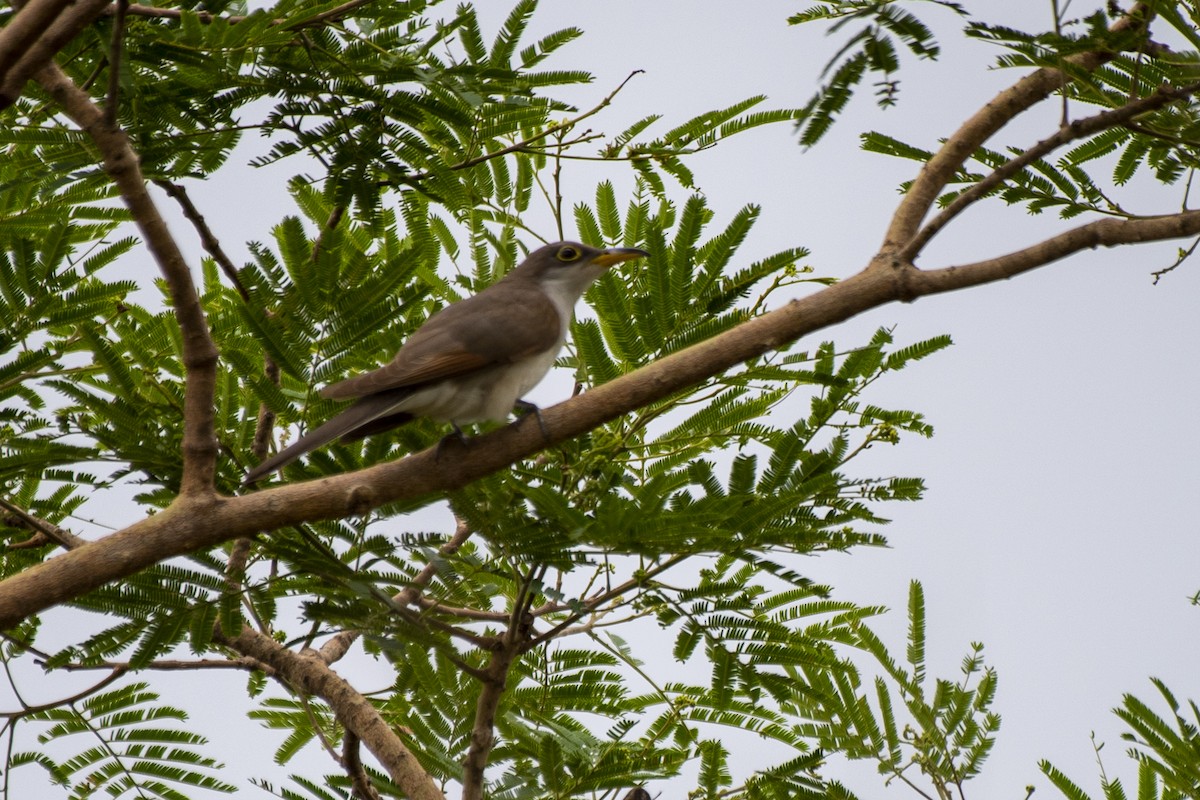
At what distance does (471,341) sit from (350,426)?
2.66 ft

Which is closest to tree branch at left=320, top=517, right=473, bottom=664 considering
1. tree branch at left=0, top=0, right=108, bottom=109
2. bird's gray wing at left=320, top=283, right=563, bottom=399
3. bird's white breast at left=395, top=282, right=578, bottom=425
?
bird's white breast at left=395, top=282, right=578, bottom=425

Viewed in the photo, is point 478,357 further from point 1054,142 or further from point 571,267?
point 1054,142

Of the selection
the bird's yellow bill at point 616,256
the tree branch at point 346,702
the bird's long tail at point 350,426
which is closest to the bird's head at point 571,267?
the bird's yellow bill at point 616,256

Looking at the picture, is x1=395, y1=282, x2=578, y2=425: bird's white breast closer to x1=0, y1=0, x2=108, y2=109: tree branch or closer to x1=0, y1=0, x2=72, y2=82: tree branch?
x1=0, y1=0, x2=108, y2=109: tree branch

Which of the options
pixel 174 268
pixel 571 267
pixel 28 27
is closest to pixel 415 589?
pixel 571 267

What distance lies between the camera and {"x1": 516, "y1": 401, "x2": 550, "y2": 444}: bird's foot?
413 centimetres

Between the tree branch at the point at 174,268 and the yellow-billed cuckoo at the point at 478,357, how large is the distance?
1.14 feet

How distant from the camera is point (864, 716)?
6004 mm

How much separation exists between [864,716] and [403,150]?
132 inches

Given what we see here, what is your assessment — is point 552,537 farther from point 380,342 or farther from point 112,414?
point 112,414

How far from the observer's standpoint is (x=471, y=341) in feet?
17.1

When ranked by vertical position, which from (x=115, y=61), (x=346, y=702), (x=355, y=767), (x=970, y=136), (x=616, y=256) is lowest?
(x=355, y=767)

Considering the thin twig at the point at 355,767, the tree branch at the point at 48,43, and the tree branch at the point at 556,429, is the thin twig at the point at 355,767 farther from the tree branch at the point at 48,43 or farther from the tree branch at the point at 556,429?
the tree branch at the point at 48,43

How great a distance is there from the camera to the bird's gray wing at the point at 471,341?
4820mm
